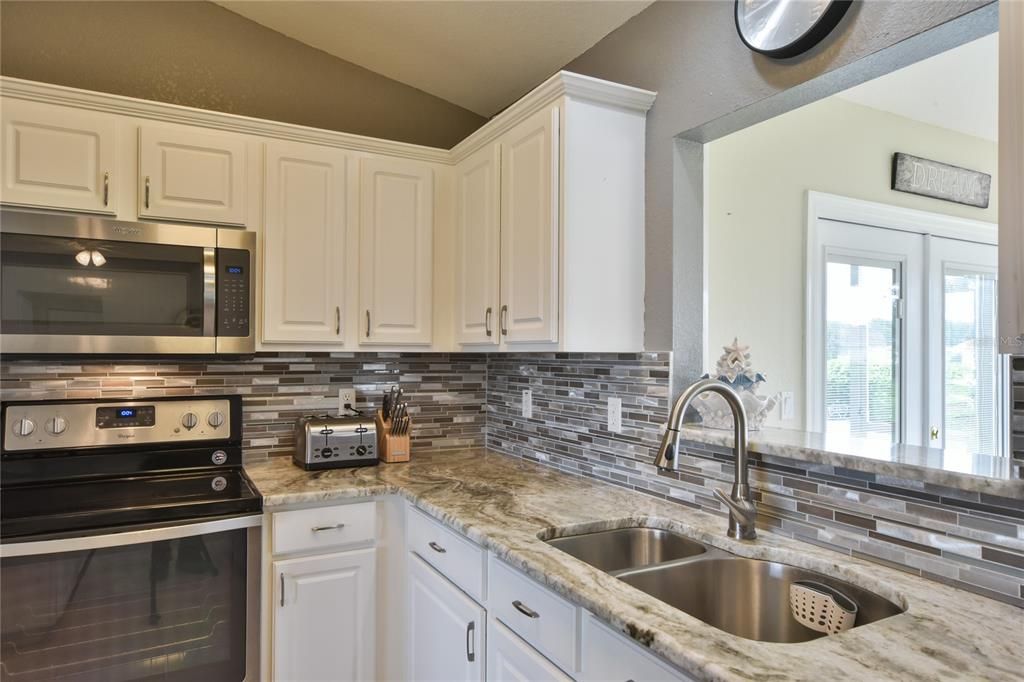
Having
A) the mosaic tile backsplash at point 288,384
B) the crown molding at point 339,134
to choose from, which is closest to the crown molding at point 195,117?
the crown molding at point 339,134

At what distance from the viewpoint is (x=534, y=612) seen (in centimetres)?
140

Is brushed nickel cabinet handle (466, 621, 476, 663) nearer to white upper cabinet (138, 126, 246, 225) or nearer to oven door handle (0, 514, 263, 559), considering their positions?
oven door handle (0, 514, 263, 559)

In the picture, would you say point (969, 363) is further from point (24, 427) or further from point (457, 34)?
point (24, 427)

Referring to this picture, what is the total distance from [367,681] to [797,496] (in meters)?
1.49

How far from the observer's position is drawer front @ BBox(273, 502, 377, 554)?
201 cm

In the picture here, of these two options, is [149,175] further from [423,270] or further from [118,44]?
[423,270]

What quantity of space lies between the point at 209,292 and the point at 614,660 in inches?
68.2

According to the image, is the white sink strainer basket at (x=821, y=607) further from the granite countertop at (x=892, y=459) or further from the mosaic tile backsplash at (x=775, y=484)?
the granite countertop at (x=892, y=459)

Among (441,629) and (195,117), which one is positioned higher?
(195,117)

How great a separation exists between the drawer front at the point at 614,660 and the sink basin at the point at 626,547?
1.23 feet

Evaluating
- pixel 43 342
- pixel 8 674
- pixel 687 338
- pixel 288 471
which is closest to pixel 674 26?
pixel 687 338

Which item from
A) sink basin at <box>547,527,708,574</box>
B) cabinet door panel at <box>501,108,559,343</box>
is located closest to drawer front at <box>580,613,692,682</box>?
sink basin at <box>547,527,708,574</box>

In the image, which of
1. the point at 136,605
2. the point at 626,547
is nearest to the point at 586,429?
the point at 626,547

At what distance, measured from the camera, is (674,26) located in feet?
6.36
